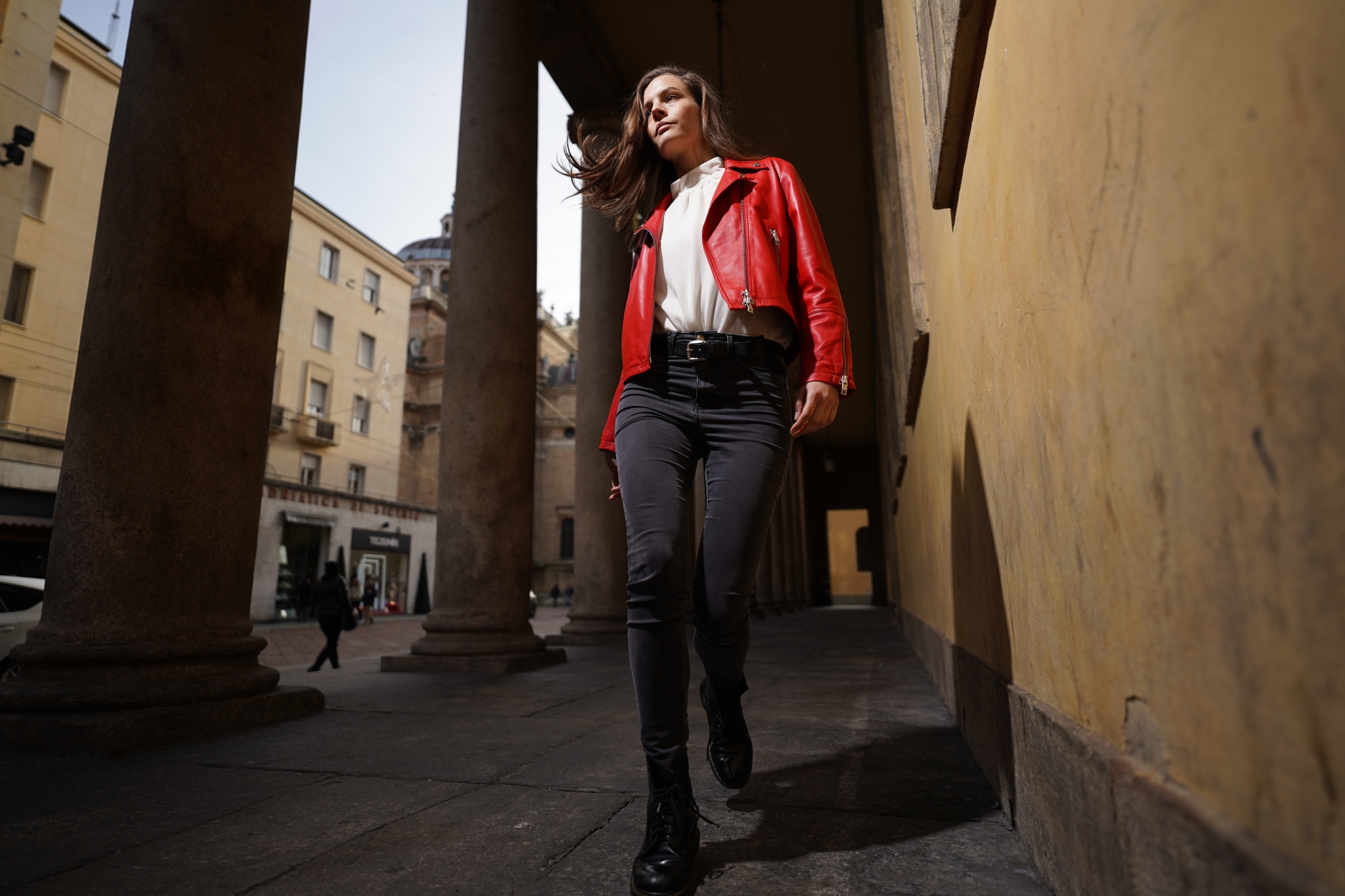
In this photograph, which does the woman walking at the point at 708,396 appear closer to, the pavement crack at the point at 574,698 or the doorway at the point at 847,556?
the pavement crack at the point at 574,698

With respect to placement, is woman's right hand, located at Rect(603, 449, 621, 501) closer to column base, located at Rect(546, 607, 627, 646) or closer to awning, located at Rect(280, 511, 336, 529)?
column base, located at Rect(546, 607, 627, 646)

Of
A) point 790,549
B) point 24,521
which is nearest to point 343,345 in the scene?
point 24,521

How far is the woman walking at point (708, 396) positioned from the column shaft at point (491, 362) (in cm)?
411

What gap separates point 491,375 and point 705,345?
4.61 metres

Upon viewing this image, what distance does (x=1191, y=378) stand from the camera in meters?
0.78

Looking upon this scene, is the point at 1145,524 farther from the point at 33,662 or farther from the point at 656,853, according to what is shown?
the point at 33,662

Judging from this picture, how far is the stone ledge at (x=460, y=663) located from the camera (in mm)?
5676

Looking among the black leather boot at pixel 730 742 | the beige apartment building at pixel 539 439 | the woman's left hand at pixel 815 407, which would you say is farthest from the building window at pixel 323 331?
the woman's left hand at pixel 815 407

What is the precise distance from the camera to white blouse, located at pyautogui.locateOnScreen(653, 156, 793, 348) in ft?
6.70

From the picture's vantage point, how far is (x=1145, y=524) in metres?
0.95

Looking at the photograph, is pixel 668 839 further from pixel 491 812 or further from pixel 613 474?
pixel 613 474

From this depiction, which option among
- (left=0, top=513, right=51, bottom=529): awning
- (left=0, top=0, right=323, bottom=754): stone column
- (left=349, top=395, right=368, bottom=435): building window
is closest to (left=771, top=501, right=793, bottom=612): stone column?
(left=0, top=513, right=51, bottom=529): awning

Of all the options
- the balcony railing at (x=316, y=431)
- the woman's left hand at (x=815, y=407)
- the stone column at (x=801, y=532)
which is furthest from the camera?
the balcony railing at (x=316, y=431)

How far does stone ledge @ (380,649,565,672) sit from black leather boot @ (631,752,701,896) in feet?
13.6
